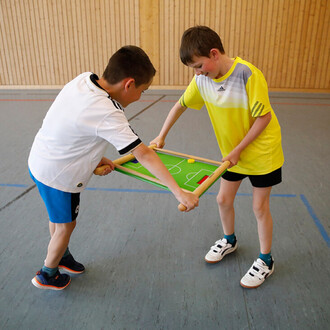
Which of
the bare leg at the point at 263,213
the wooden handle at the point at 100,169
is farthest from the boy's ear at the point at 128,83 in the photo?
the bare leg at the point at 263,213

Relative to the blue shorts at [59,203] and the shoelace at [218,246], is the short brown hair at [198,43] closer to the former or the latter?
the blue shorts at [59,203]

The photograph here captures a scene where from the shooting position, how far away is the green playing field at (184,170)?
5.09 feet

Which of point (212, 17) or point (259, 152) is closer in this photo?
point (259, 152)

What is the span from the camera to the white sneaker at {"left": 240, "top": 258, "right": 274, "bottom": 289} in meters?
1.81

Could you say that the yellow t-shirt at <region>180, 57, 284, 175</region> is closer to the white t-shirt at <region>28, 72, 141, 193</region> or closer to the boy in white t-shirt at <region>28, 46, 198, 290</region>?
the boy in white t-shirt at <region>28, 46, 198, 290</region>

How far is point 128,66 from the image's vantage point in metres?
1.38

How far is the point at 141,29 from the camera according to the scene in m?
7.48

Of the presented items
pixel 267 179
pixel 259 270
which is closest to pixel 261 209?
pixel 267 179

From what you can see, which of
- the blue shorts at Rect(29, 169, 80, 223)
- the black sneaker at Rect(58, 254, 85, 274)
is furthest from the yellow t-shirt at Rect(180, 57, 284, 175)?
the black sneaker at Rect(58, 254, 85, 274)

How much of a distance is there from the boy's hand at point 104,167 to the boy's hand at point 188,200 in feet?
1.47

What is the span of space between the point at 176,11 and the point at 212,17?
0.86 meters

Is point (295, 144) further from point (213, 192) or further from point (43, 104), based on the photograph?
point (43, 104)

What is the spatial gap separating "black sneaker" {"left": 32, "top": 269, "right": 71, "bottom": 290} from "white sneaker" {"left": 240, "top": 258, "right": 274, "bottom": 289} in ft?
3.49

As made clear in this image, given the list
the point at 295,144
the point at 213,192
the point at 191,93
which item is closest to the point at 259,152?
the point at 191,93
